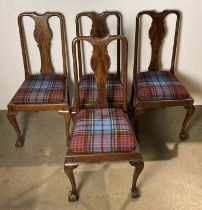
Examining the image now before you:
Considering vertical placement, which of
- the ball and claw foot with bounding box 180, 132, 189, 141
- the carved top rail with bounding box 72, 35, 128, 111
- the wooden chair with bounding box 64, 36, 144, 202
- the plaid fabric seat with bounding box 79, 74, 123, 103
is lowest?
the ball and claw foot with bounding box 180, 132, 189, 141

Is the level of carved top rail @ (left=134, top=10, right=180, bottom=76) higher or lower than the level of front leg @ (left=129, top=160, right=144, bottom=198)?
higher

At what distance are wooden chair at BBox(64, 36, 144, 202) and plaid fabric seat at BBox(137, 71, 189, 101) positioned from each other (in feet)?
1.04

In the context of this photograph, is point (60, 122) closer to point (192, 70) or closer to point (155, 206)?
point (155, 206)

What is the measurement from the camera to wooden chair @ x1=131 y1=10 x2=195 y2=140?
5.91ft

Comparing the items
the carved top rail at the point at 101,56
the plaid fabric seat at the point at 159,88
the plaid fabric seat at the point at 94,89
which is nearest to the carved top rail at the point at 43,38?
the plaid fabric seat at the point at 94,89

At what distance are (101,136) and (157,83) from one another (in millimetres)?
718

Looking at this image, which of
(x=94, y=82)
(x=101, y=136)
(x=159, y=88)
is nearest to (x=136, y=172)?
(x=101, y=136)

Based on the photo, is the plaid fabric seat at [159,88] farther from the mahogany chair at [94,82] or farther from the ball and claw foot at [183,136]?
the ball and claw foot at [183,136]

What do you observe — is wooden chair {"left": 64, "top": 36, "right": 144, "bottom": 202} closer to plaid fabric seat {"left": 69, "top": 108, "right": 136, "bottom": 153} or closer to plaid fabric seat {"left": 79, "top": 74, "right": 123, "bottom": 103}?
plaid fabric seat {"left": 69, "top": 108, "right": 136, "bottom": 153}

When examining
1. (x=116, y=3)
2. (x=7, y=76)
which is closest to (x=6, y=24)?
(x=7, y=76)

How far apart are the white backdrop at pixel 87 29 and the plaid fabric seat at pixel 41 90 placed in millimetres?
215

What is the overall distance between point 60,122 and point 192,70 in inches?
50.3

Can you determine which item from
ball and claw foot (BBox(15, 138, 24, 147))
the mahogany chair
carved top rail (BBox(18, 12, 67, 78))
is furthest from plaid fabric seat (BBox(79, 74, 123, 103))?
ball and claw foot (BBox(15, 138, 24, 147))

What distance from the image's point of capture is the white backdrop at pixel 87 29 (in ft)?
6.27
